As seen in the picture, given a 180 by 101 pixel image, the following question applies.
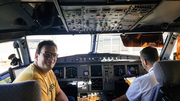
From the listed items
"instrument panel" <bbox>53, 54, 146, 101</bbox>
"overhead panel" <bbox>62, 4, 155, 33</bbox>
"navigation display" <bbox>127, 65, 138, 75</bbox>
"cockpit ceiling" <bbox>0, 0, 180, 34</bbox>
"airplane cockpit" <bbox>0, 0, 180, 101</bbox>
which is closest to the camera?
"cockpit ceiling" <bbox>0, 0, 180, 34</bbox>

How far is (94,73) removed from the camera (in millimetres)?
3293

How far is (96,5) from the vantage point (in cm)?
150

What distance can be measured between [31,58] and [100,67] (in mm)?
1940

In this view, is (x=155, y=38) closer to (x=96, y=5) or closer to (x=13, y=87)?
(x=96, y=5)

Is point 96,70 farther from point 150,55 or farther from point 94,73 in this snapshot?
point 150,55

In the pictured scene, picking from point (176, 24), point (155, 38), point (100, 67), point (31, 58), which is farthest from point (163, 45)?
point (31, 58)

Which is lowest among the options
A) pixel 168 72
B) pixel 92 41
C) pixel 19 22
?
pixel 168 72

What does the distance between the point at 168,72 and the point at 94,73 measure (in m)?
2.37

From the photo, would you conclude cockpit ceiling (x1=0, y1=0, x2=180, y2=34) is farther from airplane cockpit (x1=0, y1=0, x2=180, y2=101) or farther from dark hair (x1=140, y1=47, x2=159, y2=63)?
dark hair (x1=140, y1=47, x2=159, y2=63)

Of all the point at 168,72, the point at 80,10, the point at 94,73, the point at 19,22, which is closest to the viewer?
the point at 168,72

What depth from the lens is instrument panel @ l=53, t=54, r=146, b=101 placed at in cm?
322

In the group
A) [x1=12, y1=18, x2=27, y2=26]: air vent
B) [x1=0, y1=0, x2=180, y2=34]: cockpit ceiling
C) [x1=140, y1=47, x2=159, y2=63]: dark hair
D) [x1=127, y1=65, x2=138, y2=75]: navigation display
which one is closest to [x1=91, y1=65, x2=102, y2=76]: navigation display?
[x1=127, y1=65, x2=138, y2=75]: navigation display

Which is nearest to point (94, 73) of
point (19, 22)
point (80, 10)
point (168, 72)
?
point (80, 10)

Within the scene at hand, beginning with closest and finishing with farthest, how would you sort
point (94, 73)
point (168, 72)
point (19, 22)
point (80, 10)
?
point (168, 72), point (80, 10), point (19, 22), point (94, 73)
